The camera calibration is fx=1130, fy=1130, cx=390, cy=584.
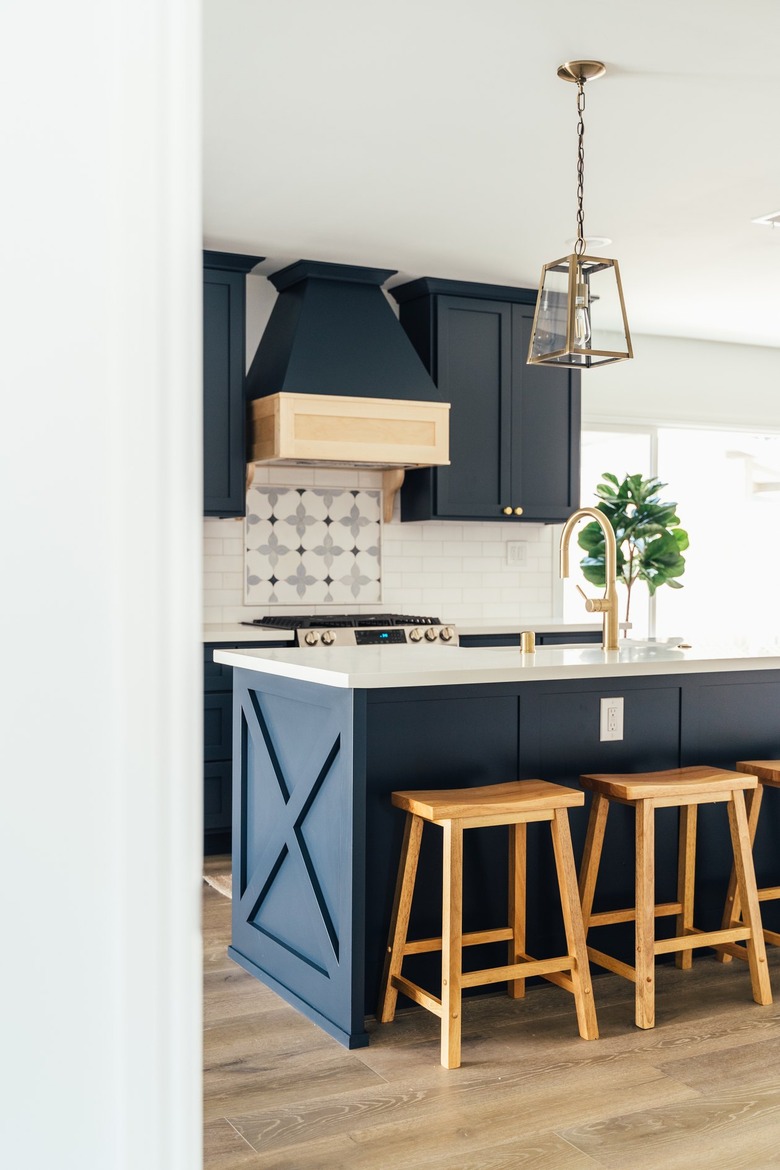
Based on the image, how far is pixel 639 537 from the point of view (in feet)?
20.9

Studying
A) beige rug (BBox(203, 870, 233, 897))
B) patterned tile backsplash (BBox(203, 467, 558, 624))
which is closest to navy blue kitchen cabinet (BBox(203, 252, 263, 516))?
patterned tile backsplash (BBox(203, 467, 558, 624))

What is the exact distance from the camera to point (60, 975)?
86cm

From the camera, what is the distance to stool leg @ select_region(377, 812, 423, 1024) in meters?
2.96

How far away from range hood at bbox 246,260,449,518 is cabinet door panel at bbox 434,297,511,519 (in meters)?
0.23

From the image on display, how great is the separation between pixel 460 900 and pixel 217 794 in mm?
2381

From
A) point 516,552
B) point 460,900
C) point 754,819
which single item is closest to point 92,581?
point 460,900

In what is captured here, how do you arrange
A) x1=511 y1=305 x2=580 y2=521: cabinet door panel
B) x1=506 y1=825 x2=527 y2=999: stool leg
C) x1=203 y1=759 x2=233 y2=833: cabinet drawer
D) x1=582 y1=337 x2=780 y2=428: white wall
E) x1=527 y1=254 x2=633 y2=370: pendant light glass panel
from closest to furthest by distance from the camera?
x1=506 y1=825 x2=527 y2=999: stool leg → x1=527 y1=254 x2=633 y2=370: pendant light glass panel → x1=203 y1=759 x2=233 y2=833: cabinet drawer → x1=511 y1=305 x2=580 y2=521: cabinet door panel → x1=582 y1=337 x2=780 y2=428: white wall

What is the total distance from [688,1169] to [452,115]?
303cm

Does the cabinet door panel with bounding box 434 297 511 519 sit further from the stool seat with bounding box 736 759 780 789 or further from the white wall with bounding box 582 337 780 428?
the stool seat with bounding box 736 759 780 789

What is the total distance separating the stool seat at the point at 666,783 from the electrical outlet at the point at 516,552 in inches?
121

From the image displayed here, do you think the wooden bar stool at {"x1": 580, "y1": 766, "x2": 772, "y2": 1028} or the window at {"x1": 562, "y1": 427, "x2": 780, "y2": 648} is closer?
the wooden bar stool at {"x1": 580, "y1": 766, "x2": 772, "y2": 1028}

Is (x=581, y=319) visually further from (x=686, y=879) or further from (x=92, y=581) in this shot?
(x=92, y=581)

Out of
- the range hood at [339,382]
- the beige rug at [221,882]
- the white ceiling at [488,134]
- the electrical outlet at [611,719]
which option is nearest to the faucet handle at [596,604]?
the electrical outlet at [611,719]

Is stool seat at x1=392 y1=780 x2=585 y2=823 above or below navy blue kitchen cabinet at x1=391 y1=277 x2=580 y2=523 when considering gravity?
below
